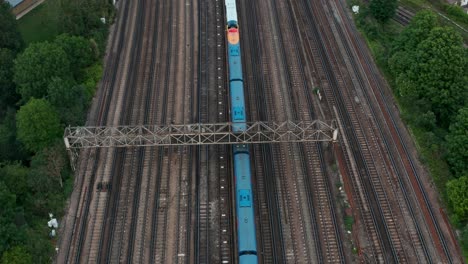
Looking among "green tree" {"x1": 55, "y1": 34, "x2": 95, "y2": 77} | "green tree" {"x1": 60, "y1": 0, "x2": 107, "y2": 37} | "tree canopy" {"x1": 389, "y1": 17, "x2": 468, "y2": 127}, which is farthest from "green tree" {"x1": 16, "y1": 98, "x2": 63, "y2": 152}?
→ "tree canopy" {"x1": 389, "y1": 17, "x2": 468, "y2": 127}

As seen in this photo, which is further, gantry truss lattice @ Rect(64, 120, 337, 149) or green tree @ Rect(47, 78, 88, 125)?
green tree @ Rect(47, 78, 88, 125)

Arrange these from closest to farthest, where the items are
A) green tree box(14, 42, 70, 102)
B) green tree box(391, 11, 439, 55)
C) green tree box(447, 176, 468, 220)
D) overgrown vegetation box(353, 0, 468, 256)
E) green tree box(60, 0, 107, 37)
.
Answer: green tree box(447, 176, 468, 220)
overgrown vegetation box(353, 0, 468, 256)
green tree box(14, 42, 70, 102)
green tree box(391, 11, 439, 55)
green tree box(60, 0, 107, 37)

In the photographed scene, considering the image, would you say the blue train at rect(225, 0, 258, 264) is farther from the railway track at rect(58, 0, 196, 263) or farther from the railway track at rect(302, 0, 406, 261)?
the railway track at rect(302, 0, 406, 261)

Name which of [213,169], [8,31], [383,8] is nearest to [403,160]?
[213,169]

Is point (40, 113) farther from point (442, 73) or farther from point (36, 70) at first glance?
point (442, 73)

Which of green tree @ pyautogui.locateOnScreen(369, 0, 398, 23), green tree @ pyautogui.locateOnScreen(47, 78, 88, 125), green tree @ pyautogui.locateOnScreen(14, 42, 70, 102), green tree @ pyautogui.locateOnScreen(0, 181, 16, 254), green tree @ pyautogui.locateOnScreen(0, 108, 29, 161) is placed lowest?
green tree @ pyautogui.locateOnScreen(0, 181, 16, 254)

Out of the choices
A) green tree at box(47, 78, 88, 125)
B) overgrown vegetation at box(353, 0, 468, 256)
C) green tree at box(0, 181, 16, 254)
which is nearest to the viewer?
green tree at box(0, 181, 16, 254)

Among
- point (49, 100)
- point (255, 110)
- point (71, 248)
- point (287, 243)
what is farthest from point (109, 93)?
point (287, 243)
